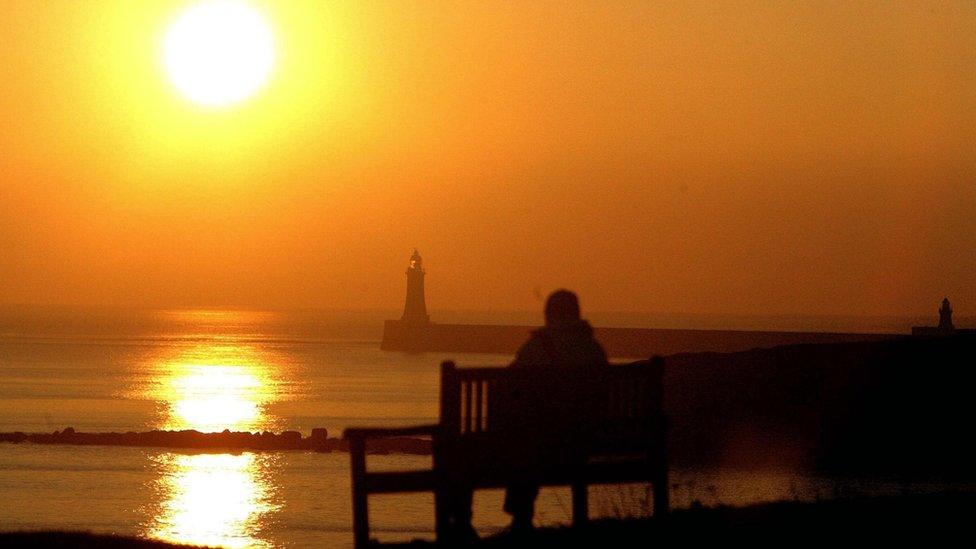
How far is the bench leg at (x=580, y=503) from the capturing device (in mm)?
8273

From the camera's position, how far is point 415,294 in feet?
328

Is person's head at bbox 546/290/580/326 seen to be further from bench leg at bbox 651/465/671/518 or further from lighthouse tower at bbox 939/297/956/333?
lighthouse tower at bbox 939/297/956/333

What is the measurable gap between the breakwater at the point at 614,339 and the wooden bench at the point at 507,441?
78105 millimetres

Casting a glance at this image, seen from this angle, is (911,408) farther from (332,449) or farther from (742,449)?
(332,449)

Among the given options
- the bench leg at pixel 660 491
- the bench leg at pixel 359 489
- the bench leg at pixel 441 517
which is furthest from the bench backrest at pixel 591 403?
the bench leg at pixel 359 489

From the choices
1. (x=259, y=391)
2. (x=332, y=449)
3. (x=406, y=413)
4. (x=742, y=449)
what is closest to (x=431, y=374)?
(x=259, y=391)

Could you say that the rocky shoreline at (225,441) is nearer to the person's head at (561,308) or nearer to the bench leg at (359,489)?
the person's head at (561,308)

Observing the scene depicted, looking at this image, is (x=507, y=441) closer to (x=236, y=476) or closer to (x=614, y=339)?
(x=236, y=476)

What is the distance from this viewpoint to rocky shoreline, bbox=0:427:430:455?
→ 35.8 meters

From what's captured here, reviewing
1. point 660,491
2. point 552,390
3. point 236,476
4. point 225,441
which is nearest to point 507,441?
point 552,390

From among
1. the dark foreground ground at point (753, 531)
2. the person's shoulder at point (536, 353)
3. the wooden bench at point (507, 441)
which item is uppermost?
the person's shoulder at point (536, 353)

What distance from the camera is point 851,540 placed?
7.99 m

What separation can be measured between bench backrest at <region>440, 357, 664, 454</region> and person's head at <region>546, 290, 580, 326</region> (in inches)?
16.1

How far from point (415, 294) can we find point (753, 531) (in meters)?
92.0
